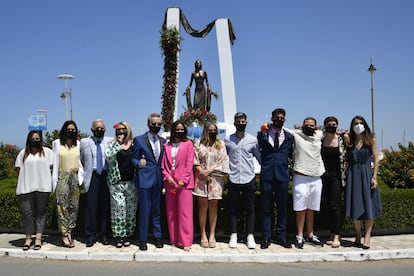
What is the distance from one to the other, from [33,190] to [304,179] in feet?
12.7

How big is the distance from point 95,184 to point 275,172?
264 centimetres

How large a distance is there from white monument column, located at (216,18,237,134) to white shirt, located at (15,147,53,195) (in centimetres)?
865

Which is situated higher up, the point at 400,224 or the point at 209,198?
the point at 209,198

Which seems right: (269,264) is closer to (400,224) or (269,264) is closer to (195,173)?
(195,173)

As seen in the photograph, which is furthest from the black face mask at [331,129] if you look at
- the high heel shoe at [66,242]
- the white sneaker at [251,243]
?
the high heel shoe at [66,242]

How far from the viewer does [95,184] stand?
18.4ft

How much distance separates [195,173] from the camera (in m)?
5.61

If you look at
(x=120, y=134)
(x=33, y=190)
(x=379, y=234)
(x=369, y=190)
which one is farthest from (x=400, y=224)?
(x=33, y=190)

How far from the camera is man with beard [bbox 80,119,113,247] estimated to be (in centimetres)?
559

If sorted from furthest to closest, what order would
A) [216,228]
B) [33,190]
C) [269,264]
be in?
[216,228]
[33,190]
[269,264]

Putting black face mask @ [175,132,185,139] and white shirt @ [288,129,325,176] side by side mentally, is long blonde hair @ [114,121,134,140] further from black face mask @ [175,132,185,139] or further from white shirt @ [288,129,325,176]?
white shirt @ [288,129,325,176]

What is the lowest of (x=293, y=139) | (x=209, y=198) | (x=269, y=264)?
(x=269, y=264)

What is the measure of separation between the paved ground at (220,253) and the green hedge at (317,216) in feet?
1.60

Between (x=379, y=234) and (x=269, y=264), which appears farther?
(x=379, y=234)
